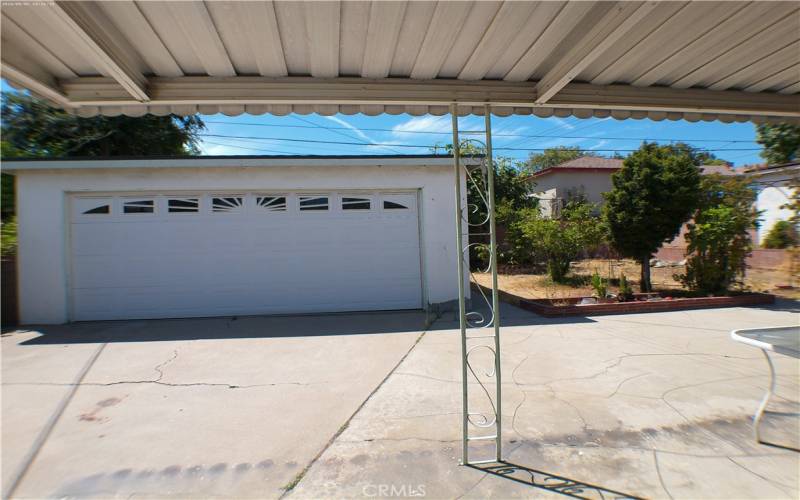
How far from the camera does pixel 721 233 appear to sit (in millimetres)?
8320

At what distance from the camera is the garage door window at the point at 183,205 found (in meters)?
7.84

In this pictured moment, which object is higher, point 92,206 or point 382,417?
point 92,206

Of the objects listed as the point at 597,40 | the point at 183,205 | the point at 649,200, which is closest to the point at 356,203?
the point at 183,205

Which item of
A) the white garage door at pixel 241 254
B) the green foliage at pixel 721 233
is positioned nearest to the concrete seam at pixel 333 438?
the white garage door at pixel 241 254

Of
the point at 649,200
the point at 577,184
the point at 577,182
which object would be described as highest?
the point at 577,182

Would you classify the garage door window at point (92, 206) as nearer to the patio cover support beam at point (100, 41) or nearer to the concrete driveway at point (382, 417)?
the concrete driveway at point (382, 417)

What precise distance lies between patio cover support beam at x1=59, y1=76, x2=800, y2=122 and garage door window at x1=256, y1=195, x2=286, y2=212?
5604 millimetres

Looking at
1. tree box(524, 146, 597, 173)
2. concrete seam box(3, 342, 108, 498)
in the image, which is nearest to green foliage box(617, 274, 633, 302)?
concrete seam box(3, 342, 108, 498)

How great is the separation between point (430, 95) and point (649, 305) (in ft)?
24.2

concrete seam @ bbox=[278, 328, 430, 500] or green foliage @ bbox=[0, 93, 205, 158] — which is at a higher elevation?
green foliage @ bbox=[0, 93, 205, 158]

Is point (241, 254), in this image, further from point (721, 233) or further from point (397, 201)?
point (721, 233)

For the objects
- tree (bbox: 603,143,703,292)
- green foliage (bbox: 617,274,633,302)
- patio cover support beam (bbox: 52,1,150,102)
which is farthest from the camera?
tree (bbox: 603,143,703,292)

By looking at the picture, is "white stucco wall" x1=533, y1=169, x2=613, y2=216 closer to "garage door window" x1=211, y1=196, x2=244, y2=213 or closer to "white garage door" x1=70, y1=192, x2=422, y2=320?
"white garage door" x1=70, y1=192, x2=422, y2=320

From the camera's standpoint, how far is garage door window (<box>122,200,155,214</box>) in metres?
7.77
